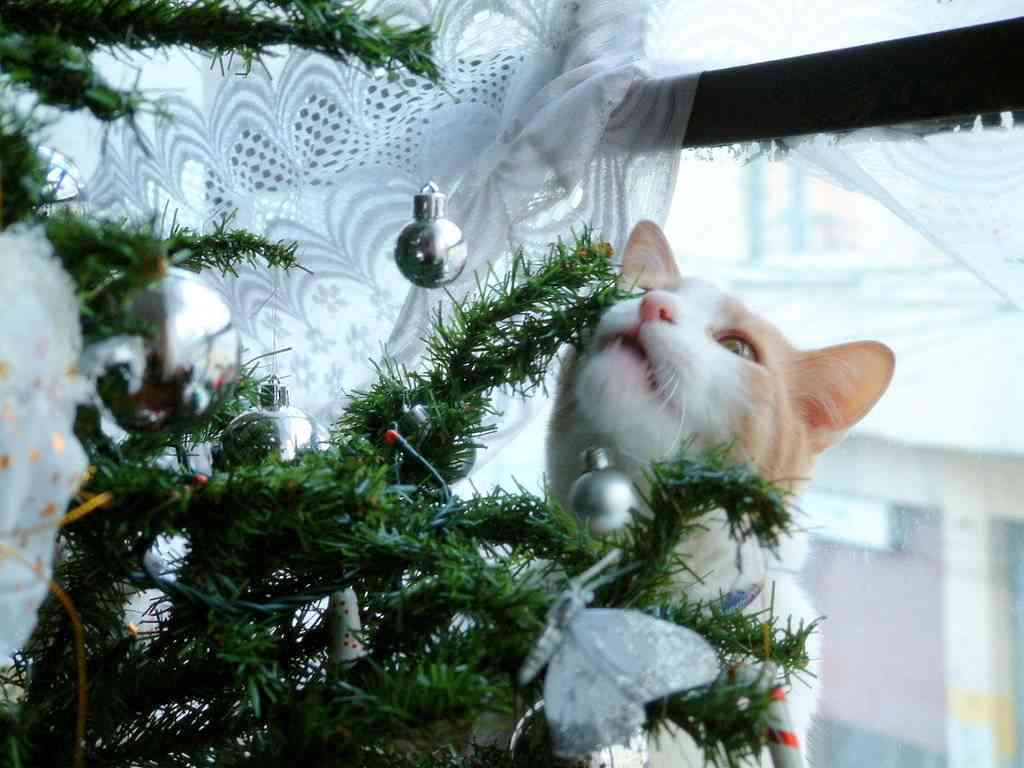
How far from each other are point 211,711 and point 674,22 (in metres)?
0.57

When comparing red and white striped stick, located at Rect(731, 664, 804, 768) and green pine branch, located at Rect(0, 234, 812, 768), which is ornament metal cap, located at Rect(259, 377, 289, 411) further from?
red and white striped stick, located at Rect(731, 664, 804, 768)

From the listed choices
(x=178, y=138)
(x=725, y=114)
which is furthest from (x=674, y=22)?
(x=178, y=138)

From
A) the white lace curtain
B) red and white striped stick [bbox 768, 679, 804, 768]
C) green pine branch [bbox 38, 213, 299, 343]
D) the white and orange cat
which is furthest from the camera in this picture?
the white lace curtain

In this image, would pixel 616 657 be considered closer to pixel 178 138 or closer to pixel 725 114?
pixel 725 114

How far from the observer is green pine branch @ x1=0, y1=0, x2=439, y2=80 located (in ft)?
1.34

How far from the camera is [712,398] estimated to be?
56 centimetres

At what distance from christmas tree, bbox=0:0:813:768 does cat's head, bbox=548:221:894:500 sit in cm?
3

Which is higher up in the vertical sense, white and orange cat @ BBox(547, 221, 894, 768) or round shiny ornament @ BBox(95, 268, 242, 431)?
white and orange cat @ BBox(547, 221, 894, 768)

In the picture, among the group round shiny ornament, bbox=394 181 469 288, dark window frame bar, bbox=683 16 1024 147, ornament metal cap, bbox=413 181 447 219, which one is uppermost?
dark window frame bar, bbox=683 16 1024 147

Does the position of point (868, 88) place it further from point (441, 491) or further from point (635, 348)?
point (441, 491)

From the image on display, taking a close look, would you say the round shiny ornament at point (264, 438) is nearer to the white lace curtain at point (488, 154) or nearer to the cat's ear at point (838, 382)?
the white lace curtain at point (488, 154)

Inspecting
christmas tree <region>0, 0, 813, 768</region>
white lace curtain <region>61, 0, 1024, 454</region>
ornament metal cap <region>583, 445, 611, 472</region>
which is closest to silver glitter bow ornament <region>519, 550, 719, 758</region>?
christmas tree <region>0, 0, 813, 768</region>

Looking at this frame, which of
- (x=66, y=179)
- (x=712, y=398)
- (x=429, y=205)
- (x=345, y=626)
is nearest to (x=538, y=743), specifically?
(x=345, y=626)

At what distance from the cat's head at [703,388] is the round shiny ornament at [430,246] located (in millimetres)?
96
